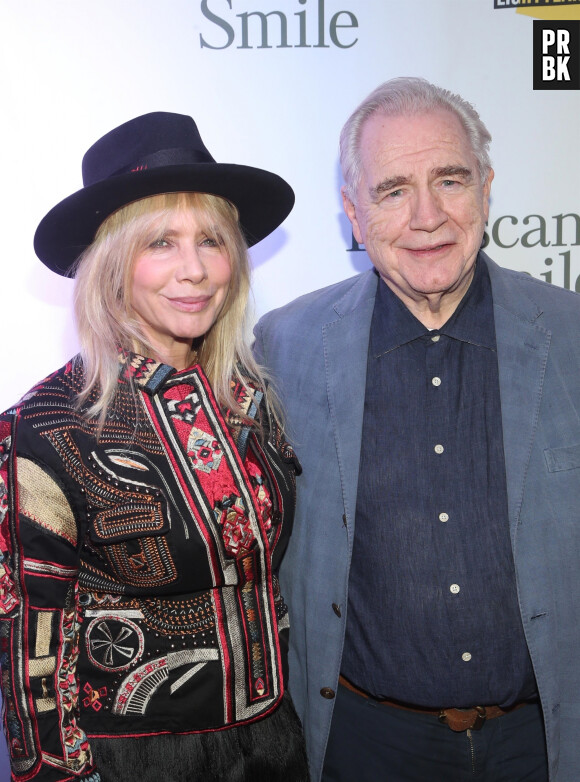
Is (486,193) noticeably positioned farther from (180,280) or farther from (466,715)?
(466,715)

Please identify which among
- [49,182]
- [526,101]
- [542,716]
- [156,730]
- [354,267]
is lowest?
[542,716]

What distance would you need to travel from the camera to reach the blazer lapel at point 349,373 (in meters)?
1.87

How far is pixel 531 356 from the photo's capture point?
1871 mm

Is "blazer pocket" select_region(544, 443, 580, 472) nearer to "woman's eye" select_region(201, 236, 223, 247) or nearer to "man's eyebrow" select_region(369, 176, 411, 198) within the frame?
"man's eyebrow" select_region(369, 176, 411, 198)

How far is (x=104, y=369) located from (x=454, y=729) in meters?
1.14

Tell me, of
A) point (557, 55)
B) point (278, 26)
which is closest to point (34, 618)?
point (278, 26)

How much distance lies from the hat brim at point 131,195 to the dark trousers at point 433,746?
1242mm

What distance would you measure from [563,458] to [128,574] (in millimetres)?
1015

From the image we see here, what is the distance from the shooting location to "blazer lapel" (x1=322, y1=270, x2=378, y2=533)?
187cm

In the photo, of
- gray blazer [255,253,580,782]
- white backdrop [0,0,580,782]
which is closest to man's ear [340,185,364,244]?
gray blazer [255,253,580,782]

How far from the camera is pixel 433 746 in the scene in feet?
5.99

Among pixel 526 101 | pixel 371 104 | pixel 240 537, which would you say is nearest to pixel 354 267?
pixel 371 104

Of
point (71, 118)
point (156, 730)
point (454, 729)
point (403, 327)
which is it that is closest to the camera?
point (156, 730)

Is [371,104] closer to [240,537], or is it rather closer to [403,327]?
[403,327]
